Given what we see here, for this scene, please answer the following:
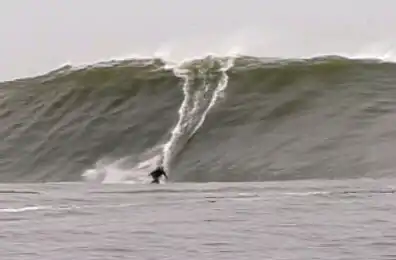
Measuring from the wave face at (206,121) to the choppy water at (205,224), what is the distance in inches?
368

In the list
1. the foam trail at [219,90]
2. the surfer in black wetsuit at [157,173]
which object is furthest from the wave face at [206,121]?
the surfer in black wetsuit at [157,173]

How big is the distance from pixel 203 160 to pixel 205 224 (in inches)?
701

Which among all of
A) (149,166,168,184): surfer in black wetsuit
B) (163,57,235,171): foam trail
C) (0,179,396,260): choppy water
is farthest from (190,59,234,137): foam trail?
(0,179,396,260): choppy water

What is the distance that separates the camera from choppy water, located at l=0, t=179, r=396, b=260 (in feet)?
39.5

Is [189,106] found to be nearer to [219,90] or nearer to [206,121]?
[219,90]

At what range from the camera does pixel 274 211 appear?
15.8 meters

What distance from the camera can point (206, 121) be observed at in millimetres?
35719

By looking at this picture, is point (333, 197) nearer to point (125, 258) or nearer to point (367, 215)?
point (367, 215)

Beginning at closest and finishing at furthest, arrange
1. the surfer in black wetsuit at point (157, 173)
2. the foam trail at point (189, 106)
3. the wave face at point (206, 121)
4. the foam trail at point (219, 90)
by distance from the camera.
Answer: the surfer in black wetsuit at point (157, 173)
the wave face at point (206, 121)
the foam trail at point (189, 106)
the foam trail at point (219, 90)

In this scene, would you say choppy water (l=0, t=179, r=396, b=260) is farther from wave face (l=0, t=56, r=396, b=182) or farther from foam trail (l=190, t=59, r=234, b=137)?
foam trail (l=190, t=59, r=234, b=137)

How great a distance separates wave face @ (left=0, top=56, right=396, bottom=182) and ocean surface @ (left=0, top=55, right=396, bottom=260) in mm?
75

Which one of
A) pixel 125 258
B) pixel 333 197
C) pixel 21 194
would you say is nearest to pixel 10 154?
pixel 21 194

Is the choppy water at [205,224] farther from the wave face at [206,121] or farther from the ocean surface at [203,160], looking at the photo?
the wave face at [206,121]

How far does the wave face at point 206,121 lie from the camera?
1221 inches
